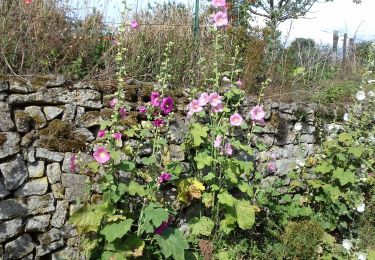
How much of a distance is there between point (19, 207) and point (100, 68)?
166 cm

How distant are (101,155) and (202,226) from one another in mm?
1278

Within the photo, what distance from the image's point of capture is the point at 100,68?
14.6 feet

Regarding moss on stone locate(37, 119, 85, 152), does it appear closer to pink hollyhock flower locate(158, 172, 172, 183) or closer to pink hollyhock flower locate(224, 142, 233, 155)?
pink hollyhock flower locate(158, 172, 172, 183)

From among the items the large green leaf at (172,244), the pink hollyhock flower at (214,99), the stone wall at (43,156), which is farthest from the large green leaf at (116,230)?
the pink hollyhock flower at (214,99)

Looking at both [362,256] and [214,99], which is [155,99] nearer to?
[214,99]

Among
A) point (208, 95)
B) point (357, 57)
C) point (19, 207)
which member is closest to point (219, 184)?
point (208, 95)

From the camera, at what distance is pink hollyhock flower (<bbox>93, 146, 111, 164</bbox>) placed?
3209mm

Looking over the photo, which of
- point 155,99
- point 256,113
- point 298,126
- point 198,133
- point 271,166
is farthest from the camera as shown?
point 298,126

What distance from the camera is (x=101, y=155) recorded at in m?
3.22

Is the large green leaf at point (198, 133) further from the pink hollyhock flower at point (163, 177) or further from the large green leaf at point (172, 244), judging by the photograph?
the large green leaf at point (172, 244)

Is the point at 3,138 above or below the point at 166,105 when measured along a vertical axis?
below

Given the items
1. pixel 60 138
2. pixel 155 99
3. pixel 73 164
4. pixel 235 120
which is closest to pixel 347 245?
pixel 235 120

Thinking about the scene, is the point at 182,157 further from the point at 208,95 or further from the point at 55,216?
the point at 55,216

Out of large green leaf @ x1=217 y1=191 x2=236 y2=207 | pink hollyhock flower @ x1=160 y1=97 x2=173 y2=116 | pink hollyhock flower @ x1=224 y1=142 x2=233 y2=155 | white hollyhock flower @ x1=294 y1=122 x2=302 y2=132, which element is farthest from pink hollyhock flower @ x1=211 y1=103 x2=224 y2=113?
white hollyhock flower @ x1=294 y1=122 x2=302 y2=132
